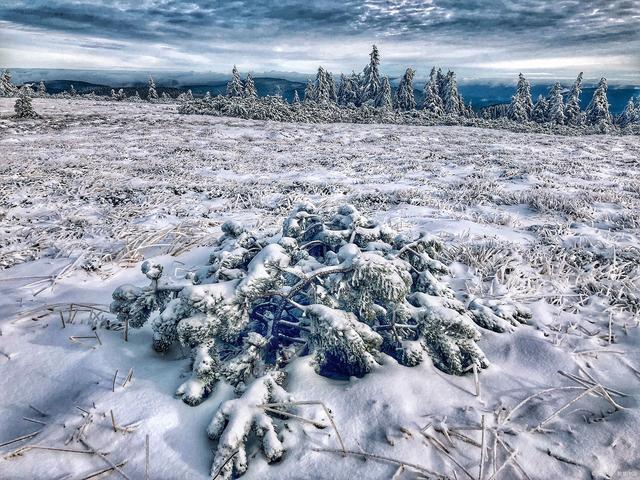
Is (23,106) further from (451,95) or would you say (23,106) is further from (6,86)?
(451,95)

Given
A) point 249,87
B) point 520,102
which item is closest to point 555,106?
→ point 520,102

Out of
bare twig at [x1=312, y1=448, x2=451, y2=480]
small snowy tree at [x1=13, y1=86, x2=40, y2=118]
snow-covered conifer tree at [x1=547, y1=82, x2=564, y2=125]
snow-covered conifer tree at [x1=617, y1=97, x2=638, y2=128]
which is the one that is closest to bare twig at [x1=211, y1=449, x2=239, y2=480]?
bare twig at [x1=312, y1=448, x2=451, y2=480]

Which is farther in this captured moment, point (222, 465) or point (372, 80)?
point (372, 80)

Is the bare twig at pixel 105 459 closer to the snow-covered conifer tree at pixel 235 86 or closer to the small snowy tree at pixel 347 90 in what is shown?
the snow-covered conifer tree at pixel 235 86

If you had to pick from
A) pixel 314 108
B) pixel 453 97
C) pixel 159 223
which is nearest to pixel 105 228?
pixel 159 223

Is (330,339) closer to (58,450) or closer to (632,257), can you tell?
(58,450)

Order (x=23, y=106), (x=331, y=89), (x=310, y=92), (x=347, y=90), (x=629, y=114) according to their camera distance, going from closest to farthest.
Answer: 1. (x=23, y=106)
2. (x=629, y=114)
3. (x=310, y=92)
4. (x=331, y=89)
5. (x=347, y=90)

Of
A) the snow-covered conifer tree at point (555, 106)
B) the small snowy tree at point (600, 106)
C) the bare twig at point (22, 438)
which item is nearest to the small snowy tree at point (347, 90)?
the snow-covered conifer tree at point (555, 106)
